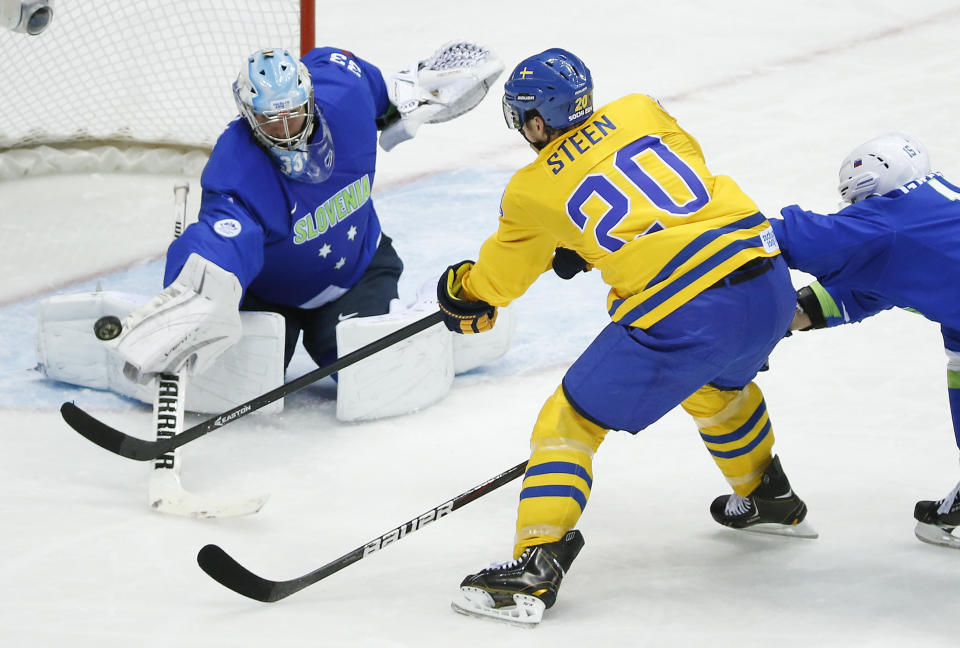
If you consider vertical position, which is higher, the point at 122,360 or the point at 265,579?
the point at 265,579

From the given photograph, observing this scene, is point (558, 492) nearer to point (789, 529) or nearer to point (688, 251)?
point (688, 251)

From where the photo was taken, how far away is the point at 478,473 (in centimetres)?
324

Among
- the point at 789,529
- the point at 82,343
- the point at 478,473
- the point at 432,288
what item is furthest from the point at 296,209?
the point at 789,529

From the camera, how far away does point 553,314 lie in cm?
413

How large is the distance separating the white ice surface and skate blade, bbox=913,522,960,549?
37 mm

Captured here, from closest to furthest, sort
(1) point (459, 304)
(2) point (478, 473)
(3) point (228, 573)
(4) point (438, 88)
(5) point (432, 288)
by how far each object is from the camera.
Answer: (3) point (228, 573), (1) point (459, 304), (2) point (478, 473), (5) point (432, 288), (4) point (438, 88)

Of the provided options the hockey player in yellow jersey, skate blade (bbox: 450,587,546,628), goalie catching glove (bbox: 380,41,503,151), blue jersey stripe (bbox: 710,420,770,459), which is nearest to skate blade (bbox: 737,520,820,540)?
blue jersey stripe (bbox: 710,420,770,459)

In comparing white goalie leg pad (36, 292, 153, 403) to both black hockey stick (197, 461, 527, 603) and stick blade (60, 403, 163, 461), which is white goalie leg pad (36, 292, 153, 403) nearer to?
stick blade (60, 403, 163, 461)

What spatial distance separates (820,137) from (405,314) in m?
2.44

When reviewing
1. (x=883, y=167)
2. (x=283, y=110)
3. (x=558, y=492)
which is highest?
(x=883, y=167)

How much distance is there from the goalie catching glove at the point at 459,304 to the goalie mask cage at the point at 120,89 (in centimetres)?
232

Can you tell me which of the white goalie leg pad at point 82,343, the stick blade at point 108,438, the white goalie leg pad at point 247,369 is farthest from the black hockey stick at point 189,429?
the white goalie leg pad at point 82,343

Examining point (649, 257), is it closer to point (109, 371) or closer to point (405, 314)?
point (405, 314)

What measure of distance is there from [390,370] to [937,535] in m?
1.43
